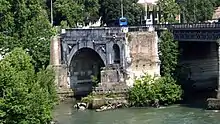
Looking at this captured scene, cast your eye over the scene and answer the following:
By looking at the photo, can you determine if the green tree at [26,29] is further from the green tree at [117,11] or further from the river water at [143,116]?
the green tree at [117,11]

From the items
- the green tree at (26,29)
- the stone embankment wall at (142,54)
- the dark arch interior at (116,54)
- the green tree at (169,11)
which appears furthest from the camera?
the green tree at (169,11)

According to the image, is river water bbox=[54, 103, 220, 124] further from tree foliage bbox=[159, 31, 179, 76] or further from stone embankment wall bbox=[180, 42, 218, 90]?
stone embankment wall bbox=[180, 42, 218, 90]

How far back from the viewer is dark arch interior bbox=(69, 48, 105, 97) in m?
59.9

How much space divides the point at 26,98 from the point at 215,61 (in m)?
33.1

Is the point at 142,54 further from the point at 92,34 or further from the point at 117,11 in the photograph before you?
the point at 117,11

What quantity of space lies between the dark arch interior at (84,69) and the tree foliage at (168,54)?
28.4 feet

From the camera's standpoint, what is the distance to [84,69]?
200ft

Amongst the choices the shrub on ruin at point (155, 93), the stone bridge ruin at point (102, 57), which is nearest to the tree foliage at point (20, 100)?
the shrub on ruin at point (155, 93)

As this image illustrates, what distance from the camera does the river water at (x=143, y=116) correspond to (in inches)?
1740

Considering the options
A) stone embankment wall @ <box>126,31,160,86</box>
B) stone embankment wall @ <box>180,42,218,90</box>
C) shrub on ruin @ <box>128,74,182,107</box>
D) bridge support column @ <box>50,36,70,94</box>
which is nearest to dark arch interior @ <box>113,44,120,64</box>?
stone embankment wall @ <box>126,31,160,86</box>

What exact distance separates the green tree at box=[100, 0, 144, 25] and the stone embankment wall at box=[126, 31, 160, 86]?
26.5 meters

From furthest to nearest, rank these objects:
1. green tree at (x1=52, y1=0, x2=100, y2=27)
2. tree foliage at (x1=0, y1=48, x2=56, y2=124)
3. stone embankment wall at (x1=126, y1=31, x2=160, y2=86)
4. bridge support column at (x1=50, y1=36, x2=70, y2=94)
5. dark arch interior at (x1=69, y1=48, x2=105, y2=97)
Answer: green tree at (x1=52, y1=0, x2=100, y2=27) < dark arch interior at (x1=69, y1=48, x2=105, y2=97) < bridge support column at (x1=50, y1=36, x2=70, y2=94) < stone embankment wall at (x1=126, y1=31, x2=160, y2=86) < tree foliage at (x1=0, y1=48, x2=56, y2=124)

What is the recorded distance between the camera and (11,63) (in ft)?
115

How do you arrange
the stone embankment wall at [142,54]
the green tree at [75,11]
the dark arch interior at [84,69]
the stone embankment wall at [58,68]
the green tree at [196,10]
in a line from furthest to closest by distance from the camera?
the green tree at [196,10] → the green tree at [75,11] → the dark arch interior at [84,69] → the stone embankment wall at [58,68] → the stone embankment wall at [142,54]
